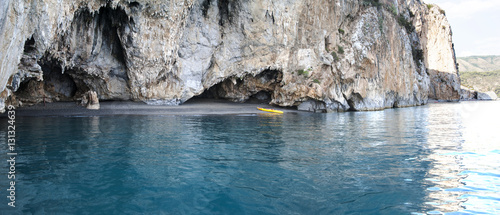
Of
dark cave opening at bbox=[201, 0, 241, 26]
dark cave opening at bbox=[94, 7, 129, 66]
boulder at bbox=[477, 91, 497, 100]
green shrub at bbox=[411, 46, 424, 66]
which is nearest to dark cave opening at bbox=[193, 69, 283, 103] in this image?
dark cave opening at bbox=[201, 0, 241, 26]

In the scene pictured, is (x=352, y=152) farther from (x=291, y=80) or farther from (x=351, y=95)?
(x=351, y=95)

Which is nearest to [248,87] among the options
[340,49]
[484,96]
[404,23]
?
[340,49]

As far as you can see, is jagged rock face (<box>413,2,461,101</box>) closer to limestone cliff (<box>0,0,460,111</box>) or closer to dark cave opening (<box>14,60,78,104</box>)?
limestone cliff (<box>0,0,460,111</box>)

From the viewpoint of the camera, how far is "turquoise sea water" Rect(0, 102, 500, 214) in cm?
486

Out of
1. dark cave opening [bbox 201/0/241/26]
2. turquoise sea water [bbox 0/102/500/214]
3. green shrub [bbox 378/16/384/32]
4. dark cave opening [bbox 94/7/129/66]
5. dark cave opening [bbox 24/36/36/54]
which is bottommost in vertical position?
turquoise sea water [bbox 0/102/500/214]

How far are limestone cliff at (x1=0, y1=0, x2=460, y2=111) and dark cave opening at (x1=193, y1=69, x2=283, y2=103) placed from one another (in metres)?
0.12

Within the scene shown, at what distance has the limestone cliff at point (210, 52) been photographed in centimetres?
1880

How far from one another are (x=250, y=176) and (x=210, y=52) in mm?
21420

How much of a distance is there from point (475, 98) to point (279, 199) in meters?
105

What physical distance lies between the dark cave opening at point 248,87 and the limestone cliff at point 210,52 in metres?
0.12

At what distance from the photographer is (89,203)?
4875 millimetres

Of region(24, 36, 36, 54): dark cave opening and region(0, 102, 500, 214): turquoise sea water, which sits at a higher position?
region(24, 36, 36, 54): dark cave opening

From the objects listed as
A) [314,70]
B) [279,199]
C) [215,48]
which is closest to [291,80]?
[314,70]

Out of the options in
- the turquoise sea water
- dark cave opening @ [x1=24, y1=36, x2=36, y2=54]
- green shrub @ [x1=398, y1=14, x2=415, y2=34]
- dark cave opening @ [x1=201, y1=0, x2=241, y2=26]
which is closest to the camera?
the turquoise sea water
